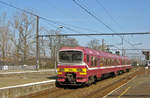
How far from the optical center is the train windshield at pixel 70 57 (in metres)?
18.2

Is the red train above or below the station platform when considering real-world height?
above

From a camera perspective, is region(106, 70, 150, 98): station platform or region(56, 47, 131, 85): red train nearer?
region(106, 70, 150, 98): station platform

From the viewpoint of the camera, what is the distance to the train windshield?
1823 cm

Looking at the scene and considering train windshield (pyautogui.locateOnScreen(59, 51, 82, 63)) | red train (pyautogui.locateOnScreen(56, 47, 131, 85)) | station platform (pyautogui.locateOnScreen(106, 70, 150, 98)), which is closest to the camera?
station platform (pyautogui.locateOnScreen(106, 70, 150, 98))

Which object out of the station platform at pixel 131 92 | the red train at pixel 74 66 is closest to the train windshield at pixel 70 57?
the red train at pixel 74 66

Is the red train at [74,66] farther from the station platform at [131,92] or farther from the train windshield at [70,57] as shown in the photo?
the station platform at [131,92]

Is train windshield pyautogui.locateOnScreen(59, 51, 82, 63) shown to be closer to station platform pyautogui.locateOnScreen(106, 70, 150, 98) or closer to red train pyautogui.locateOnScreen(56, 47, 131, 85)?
red train pyautogui.locateOnScreen(56, 47, 131, 85)

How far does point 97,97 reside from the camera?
45.6 feet

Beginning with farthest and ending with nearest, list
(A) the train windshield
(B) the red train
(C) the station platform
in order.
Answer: (A) the train windshield < (B) the red train < (C) the station platform

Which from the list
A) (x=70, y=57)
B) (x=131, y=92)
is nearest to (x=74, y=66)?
(x=70, y=57)

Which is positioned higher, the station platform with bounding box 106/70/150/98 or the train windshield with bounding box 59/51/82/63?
the train windshield with bounding box 59/51/82/63

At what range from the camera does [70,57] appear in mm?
18438

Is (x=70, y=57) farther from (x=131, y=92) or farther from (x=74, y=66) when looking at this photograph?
(x=131, y=92)

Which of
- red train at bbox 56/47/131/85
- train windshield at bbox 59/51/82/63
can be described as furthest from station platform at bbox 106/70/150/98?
train windshield at bbox 59/51/82/63
